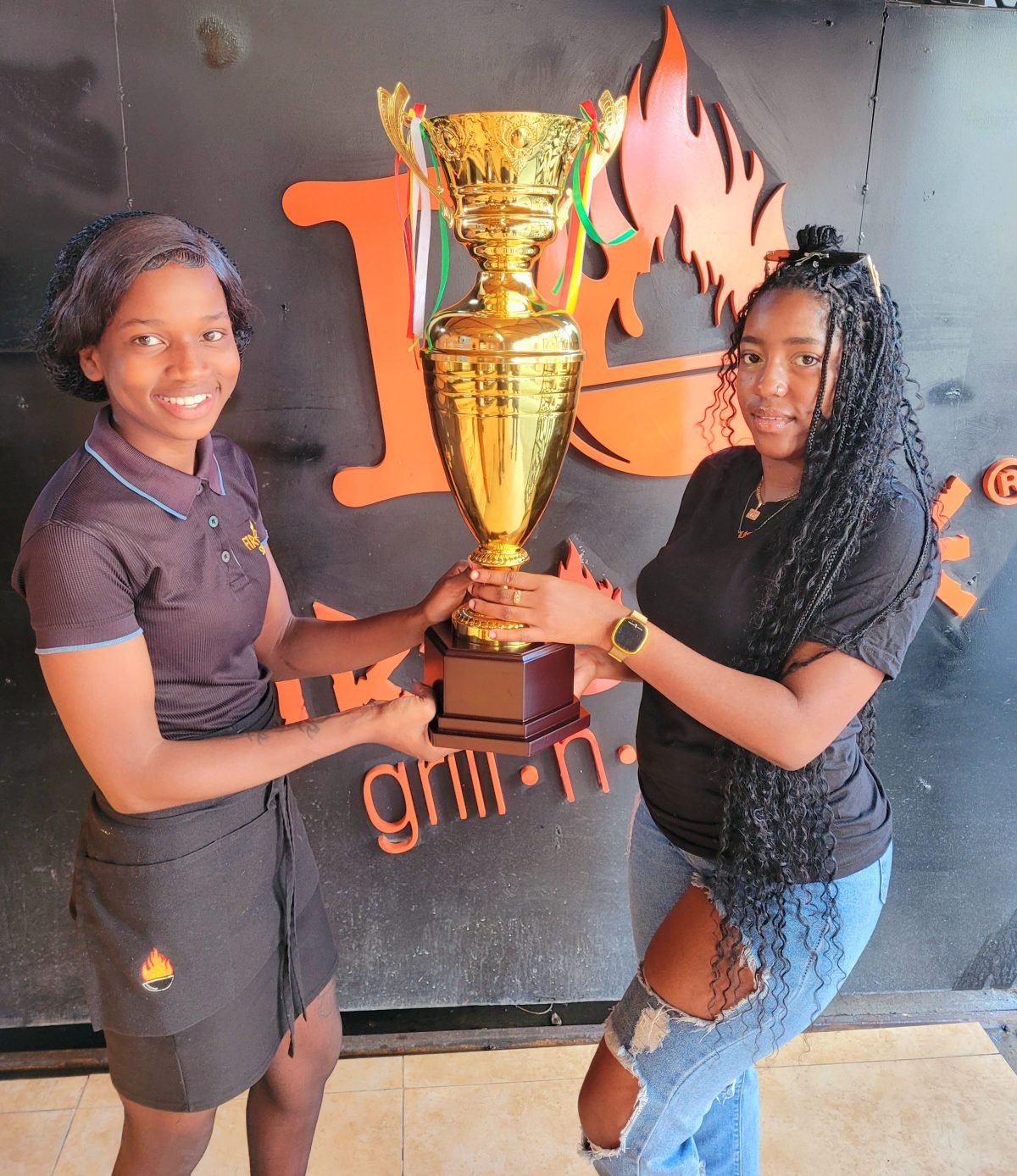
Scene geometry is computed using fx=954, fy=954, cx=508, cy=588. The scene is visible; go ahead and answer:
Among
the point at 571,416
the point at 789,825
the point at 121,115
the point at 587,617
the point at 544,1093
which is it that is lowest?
the point at 544,1093

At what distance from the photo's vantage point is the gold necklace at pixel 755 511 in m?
1.26

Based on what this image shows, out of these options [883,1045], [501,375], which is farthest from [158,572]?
[883,1045]

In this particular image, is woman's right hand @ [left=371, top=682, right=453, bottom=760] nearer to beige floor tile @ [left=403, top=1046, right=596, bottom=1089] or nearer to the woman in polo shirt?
the woman in polo shirt

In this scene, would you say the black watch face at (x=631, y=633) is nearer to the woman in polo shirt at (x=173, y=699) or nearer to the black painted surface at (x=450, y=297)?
the woman in polo shirt at (x=173, y=699)

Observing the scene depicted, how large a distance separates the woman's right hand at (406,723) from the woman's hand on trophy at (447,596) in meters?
Result: 0.15

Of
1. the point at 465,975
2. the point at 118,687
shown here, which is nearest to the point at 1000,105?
the point at 118,687

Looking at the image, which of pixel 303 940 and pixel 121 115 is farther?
pixel 121 115

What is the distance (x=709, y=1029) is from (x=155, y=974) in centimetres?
72

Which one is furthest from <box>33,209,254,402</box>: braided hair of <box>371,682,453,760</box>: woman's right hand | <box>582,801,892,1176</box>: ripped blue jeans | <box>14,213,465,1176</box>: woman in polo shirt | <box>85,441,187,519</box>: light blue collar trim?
<box>582,801,892,1176</box>: ripped blue jeans

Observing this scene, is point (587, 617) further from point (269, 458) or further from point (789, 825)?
point (269, 458)

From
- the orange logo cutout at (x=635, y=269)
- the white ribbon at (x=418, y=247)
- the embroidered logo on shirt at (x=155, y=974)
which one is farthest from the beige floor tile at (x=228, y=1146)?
the white ribbon at (x=418, y=247)

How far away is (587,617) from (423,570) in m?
0.87

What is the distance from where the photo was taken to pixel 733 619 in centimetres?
126

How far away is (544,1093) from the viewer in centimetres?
200
